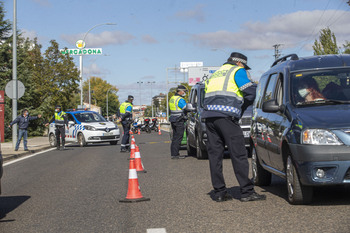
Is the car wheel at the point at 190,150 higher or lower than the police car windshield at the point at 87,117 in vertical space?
lower

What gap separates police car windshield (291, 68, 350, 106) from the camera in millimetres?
7469

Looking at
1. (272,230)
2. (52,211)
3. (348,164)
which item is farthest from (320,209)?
(52,211)

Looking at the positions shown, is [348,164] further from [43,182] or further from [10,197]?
[43,182]

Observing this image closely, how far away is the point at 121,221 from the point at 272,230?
5.72 ft

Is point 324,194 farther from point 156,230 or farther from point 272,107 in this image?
point 156,230

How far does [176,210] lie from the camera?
7.13m

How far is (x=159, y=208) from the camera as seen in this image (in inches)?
289

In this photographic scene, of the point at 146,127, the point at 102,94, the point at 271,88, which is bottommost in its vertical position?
the point at 146,127

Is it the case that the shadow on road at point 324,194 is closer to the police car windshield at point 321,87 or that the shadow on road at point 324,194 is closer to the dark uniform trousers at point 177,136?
the police car windshield at point 321,87

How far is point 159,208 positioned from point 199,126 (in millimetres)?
7999

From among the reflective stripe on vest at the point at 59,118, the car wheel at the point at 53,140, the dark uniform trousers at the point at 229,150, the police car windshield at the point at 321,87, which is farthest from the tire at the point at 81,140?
the police car windshield at the point at 321,87

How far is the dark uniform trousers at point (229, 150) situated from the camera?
753 cm

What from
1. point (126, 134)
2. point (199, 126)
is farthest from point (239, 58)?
point (126, 134)

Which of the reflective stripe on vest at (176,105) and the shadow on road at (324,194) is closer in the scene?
the shadow on road at (324,194)
